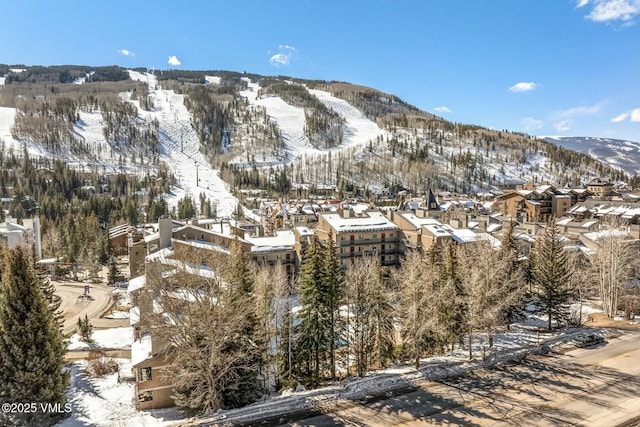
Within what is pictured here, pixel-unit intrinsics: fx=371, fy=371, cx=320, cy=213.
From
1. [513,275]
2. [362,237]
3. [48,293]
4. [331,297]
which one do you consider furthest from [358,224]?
[48,293]

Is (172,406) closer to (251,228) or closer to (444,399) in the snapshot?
(444,399)

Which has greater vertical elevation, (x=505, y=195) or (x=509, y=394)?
(x=505, y=195)

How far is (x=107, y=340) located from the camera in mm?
41281

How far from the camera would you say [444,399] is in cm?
2314

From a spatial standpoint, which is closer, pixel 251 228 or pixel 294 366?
pixel 294 366

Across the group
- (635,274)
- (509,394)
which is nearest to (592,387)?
(509,394)

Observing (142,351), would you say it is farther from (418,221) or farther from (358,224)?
(418,221)

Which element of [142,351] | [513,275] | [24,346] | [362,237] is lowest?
[142,351]

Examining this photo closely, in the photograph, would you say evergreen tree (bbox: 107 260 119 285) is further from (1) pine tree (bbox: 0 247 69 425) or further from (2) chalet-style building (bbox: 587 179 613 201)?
(2) chalet-style building (bbox: 587 179 613 201)

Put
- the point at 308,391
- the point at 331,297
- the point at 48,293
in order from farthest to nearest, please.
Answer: the point at 48,293, the point at 331,297, the point at 308,391

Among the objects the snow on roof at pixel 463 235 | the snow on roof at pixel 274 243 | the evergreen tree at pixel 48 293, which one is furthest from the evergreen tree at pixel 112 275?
the snow on roof at pixel 463 235

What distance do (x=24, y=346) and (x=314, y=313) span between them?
18.3 metres

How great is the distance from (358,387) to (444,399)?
536 centimetres

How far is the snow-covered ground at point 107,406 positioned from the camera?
23.4 meters
